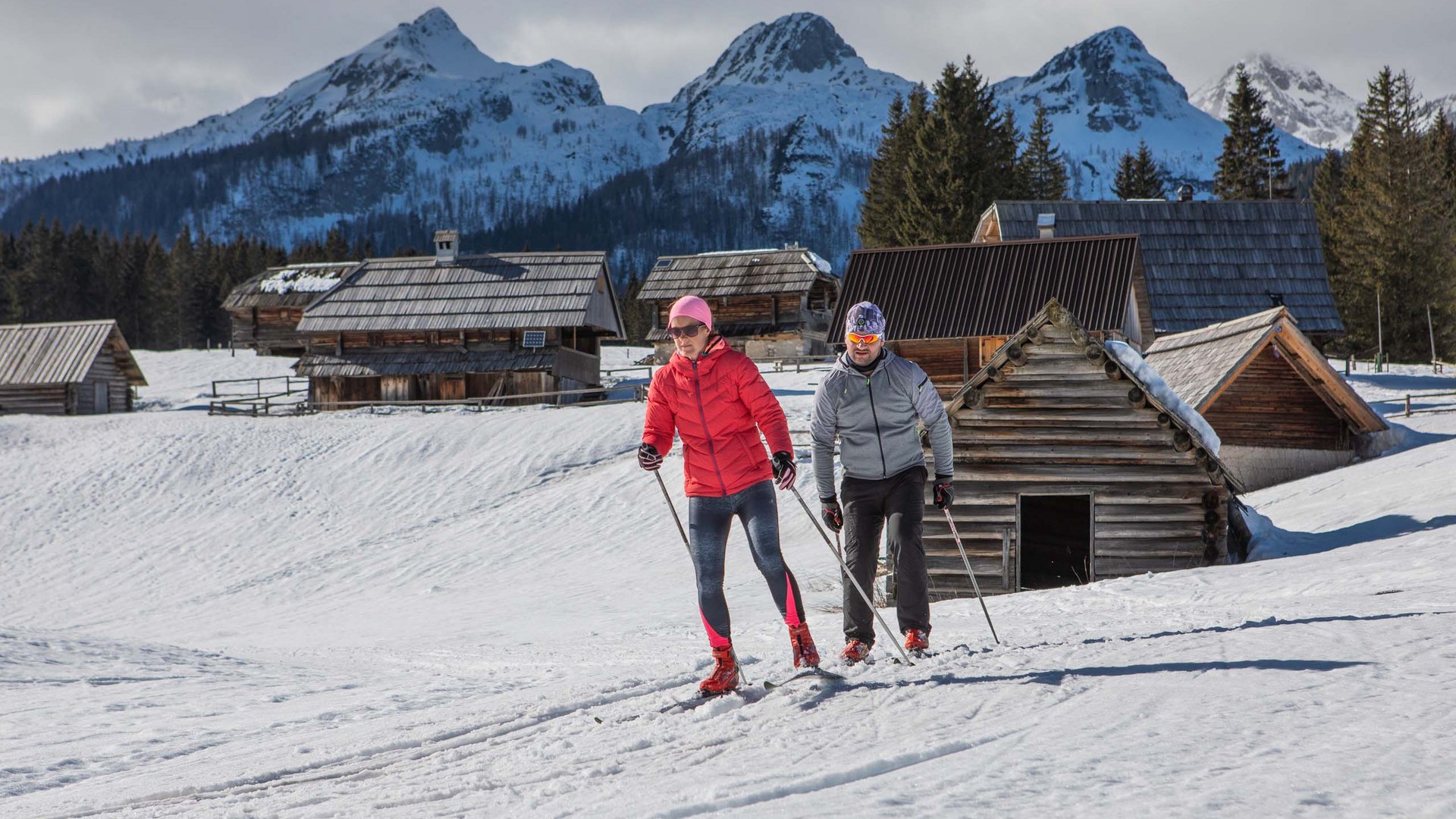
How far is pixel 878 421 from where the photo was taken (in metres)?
5.50

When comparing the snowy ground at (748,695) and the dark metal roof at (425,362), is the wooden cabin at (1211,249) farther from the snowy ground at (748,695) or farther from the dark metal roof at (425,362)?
the dark metal roof at (425,362)

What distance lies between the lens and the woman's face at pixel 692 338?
510cm

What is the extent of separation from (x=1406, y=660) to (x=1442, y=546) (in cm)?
519

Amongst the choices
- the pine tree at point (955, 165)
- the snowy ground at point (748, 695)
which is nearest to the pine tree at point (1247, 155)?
the pine tree at point (955, 165)

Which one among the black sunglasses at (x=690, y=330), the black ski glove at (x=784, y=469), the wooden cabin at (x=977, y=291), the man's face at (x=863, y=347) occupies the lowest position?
the black ski glove at (x=784, y=469)

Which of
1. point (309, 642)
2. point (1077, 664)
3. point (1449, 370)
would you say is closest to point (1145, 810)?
point (1077, 664)

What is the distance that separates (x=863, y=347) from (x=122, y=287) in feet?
290

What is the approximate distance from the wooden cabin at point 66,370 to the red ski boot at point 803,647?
3849 cm

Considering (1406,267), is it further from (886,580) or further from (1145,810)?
(1145,810)

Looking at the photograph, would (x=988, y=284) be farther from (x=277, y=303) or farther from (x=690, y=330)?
(x=277, y=303)

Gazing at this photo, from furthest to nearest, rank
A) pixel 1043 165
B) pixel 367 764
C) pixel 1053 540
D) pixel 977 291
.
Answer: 1. pixel 1043 165
2. pixel 977 291
3. pixel 1053 540
4. pixel 367 764

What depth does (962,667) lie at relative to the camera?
5.17m

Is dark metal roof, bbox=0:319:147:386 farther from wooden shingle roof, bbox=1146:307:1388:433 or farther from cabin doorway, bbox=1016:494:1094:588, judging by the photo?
wooden shingle roof, bbox=1146:307:1388:433

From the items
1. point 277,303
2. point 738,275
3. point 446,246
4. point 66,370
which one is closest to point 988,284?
point 738,275
